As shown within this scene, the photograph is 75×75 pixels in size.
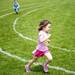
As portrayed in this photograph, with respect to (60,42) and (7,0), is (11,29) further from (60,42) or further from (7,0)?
(7,0)

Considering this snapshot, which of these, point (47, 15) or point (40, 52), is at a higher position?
point (40, 52)

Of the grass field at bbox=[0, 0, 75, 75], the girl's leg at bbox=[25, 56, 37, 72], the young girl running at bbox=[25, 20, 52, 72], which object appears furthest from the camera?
the grass field at bbox=[0, 0, 75, 75]

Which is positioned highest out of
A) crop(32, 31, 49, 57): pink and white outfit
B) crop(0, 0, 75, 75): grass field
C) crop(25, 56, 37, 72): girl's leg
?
crop(32, 31, 49, 57): pink and white outfit

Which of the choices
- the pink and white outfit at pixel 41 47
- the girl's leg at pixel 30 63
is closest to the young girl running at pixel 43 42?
the pink and white outfit at pixel 41 47

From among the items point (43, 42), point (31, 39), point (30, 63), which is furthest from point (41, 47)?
point (31, 39)

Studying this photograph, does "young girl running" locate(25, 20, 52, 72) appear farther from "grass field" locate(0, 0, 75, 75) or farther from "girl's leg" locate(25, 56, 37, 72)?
"grass field" locate(0, 0, 75, 75)

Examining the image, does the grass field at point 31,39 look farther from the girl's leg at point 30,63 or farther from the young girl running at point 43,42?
the young girl running at point 43,42

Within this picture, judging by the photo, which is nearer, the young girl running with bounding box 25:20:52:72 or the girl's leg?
the young girl running with bounding box 25:20:52:72

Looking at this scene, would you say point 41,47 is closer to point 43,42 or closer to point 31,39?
point 43,42

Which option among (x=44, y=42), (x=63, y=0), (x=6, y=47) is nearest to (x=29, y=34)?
(x=6, y=47)

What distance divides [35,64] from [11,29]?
788 centimetres

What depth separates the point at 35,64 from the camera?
11969 millimetres

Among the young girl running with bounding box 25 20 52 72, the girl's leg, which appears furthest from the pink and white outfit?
the girl's leg

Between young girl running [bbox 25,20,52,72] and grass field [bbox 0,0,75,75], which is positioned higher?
young girl running [bbox 25,20,52,72]
